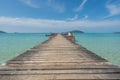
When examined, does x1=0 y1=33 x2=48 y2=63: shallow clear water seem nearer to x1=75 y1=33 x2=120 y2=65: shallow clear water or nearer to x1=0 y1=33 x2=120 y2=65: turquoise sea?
x1=0 y1=33 x2=120 y2=65: turquoise sea

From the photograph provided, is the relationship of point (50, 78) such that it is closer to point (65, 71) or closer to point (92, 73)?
point (65, 71)

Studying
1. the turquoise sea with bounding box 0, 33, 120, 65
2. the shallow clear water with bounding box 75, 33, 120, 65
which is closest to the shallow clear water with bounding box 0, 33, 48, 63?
the turquoise sea with bounding box 0, 33, 120, 65

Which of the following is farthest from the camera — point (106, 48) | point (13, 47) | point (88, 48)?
point (13, 47)

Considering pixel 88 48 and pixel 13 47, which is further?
pixel 13 47

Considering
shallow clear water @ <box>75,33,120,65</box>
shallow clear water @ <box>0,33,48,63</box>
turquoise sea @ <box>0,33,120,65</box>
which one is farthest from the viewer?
shallow clear water @ <box>0,33,48,63</box>

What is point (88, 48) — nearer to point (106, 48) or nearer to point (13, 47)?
point (106, 48)

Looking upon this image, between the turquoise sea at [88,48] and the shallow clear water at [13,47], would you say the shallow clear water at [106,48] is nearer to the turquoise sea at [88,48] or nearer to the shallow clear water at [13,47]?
the turquoise sea at [88,48]

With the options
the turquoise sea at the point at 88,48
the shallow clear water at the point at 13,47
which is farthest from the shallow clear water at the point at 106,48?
the shallow clear water at the point at 13,47

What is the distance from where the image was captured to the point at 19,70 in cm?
396

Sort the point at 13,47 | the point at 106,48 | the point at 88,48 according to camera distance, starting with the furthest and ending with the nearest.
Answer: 1. the point at 13,47
2. the point at 106,48
3. the point at 88,48

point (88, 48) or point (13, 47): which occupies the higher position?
point (13, 47)

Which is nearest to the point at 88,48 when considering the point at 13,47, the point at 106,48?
the point at 106,48

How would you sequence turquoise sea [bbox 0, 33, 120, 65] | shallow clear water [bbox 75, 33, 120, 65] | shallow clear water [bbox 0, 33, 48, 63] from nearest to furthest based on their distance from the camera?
shallow clear water [bbox 75, 33, 120, 65] < turquoise sea [bbox 0, 33, 120, 65] < shallow clear water [bbox 0, 33, 48, 63]

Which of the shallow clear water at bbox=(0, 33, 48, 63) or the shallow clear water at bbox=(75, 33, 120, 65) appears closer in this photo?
the shallow clear water at bbox=(75, 33, 120, 65)
